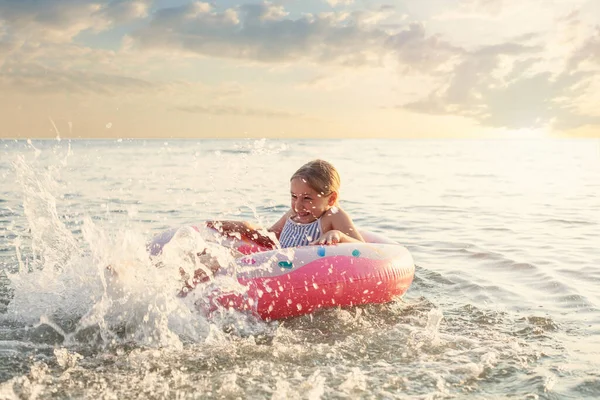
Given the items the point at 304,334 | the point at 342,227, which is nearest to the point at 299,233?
the point at 342,227

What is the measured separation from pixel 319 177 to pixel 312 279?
1.16 m

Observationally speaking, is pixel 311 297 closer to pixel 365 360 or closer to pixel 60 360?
pixel 365 360

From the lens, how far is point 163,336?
4.14m

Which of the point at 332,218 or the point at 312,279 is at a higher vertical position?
the point at 332,218

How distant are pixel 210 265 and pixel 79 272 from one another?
3.62 ft

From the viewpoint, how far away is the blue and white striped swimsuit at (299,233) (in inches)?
222

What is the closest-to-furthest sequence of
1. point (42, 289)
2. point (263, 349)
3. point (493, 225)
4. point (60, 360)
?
point (60, 360)
point (263, 349)
point (42, 289)
point (493, 225)

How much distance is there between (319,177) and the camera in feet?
18.1

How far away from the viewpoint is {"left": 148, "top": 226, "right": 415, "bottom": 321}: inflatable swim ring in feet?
15.0

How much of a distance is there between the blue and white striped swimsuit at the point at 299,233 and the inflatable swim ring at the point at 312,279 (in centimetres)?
62

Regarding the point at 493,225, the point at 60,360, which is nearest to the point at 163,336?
the point at 60,360

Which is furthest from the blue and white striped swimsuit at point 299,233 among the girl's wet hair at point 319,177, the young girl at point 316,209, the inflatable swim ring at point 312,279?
the inflatable swim ring at point 312,279

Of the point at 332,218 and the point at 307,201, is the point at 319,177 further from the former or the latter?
the point at 332,218

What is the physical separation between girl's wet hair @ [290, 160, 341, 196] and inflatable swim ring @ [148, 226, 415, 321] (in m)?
0.69
